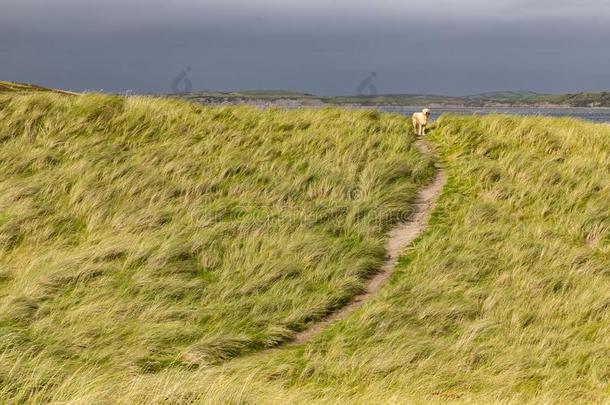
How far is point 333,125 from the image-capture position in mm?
18844

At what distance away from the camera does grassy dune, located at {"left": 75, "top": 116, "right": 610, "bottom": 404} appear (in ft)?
25.0

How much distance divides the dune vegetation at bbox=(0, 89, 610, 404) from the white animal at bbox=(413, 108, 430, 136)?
14.5 inches

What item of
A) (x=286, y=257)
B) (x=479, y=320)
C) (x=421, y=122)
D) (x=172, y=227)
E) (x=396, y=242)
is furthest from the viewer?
(x=421, y=122)

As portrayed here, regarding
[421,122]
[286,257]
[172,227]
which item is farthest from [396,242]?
[421,122]

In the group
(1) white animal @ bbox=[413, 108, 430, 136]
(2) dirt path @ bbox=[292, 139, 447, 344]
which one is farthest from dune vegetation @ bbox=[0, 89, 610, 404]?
(1) white animal @ bbox=[413, 108, 430, 136]

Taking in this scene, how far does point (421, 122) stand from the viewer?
19156 mm

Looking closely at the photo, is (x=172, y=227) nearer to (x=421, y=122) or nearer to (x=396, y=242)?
(x=396, y=242)

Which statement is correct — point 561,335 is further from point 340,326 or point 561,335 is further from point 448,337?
point 340,326

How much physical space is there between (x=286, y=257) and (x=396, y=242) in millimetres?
2612

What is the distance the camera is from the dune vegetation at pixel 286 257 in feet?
26.3

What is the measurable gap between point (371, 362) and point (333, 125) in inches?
441

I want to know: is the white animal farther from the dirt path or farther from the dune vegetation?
the dirt path

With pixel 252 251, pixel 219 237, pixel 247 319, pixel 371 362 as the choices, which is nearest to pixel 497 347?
pixel 371 362

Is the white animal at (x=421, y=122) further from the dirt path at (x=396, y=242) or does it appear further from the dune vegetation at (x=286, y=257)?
the dirt path at (x=396, y=242)
